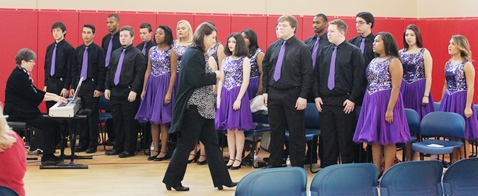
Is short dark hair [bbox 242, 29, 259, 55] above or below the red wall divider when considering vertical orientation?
below

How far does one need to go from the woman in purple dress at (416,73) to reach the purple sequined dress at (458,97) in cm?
22

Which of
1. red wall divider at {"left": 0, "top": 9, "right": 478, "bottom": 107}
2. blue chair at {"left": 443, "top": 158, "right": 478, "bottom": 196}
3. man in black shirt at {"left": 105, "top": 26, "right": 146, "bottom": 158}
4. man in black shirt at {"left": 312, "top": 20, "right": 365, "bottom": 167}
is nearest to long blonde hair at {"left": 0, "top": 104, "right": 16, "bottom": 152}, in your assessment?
blue chair at {"left": 443, "top": 158, "right": 478, "bottom": 196}

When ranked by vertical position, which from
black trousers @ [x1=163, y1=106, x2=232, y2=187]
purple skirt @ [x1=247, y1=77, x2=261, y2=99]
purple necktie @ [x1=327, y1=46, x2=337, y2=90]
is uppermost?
purple necktie @ [x1=327, y1=46, x2=337, y2=90]

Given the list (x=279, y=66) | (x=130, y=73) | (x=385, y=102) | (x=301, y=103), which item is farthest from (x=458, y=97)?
(x=130, y=73)

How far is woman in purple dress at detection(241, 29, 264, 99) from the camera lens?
8500 mm

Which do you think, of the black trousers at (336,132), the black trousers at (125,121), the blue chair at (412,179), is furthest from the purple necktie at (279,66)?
the blue chair at (412,179)

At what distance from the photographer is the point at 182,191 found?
6.91 meters

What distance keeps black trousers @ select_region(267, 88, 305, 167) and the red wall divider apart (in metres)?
4.00

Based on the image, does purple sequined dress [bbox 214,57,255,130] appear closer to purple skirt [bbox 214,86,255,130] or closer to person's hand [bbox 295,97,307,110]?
purple skirt [bbox 214,86,255,130]

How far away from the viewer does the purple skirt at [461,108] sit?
8180mm

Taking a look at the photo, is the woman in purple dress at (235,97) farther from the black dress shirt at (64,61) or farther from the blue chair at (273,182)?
the blue chair at (273,182)

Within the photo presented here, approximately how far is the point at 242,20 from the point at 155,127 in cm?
340

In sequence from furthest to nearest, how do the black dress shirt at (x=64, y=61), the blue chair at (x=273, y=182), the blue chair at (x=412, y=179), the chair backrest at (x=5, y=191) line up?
the black dress shirt at (x=64, y=61) → the blue chair at (x=412, y=179) → the blue chair at (x=273, y=182) → the chair backrest at (x=5, y=191)

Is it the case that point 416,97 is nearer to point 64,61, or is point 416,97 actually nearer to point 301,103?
point 301,103
